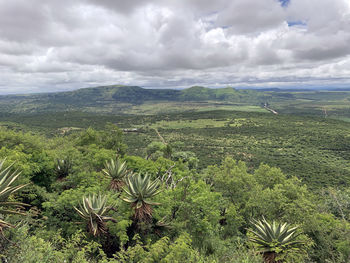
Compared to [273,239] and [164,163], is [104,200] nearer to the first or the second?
[273,239]

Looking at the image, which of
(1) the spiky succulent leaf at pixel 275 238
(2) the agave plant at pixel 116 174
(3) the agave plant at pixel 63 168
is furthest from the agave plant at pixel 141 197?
(3) the agave plant at pixel 63 168

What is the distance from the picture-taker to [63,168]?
1664cm

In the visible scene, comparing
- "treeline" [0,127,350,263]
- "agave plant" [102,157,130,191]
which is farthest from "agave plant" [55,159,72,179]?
"agave plant" [102,157,130,191]

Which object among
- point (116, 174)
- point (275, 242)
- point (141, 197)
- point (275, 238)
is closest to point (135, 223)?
point (141, 197)

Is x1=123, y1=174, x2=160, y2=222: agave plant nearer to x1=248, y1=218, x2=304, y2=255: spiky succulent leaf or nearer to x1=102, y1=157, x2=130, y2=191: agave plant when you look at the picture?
x1=102, y1=157, x2=130, y2=191: agave plant

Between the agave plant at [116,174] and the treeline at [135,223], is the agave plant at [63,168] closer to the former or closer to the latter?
the treeline at [135,223]

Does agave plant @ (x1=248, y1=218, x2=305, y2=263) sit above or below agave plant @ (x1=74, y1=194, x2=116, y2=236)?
below

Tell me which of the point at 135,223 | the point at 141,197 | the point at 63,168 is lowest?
the point at 135,223

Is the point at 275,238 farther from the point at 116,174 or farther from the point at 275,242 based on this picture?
the point at 116,174

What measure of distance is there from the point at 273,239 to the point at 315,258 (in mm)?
7442

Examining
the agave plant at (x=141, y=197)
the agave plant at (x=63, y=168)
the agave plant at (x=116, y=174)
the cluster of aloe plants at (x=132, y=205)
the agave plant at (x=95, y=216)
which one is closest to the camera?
the agave plant at (x=95, y=216)

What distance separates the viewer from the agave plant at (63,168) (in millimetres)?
16625

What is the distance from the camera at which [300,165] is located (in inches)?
2773

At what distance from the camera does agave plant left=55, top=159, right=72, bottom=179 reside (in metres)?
16.6
